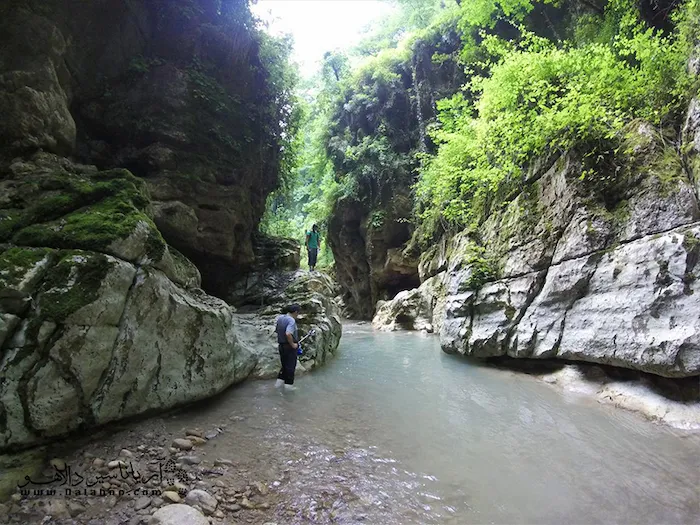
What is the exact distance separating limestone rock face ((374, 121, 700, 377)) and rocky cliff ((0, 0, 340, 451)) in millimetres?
4434

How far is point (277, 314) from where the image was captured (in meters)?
9.73

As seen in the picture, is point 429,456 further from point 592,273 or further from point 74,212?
point 74,212

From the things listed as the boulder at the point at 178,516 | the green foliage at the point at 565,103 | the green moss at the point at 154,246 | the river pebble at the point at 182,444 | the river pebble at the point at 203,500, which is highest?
the green foliage at the point at 565,103

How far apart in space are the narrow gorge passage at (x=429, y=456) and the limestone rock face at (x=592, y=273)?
4.00 ft

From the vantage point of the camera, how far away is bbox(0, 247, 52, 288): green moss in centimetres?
367

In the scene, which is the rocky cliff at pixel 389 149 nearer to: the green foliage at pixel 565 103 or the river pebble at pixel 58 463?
the green foliage at pixel 565 103

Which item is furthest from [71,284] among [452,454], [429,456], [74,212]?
[452,454]

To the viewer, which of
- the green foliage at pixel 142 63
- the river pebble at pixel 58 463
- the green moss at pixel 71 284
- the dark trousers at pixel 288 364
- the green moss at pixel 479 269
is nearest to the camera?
the river pebble at pixel 58 463

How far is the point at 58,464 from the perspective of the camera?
11.1 ft

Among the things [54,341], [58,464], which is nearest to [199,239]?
[54,341]

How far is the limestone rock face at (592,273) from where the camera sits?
538 cm

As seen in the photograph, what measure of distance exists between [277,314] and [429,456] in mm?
6346

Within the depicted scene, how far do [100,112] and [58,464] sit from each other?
853 centimetres

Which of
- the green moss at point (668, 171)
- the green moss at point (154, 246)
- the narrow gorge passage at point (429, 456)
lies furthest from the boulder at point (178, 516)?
the green moss at point (668, 171)
